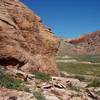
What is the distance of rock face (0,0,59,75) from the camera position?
20281 mm

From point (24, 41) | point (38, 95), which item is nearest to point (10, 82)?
point (38, 95)

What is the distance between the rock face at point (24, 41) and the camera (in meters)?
20.3

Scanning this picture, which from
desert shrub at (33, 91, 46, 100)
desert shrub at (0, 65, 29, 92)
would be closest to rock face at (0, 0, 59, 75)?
desert shrub at (0, 65, 29, 92)

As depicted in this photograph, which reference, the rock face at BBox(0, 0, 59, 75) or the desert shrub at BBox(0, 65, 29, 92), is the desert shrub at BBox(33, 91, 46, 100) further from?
the rock face at BBox(0, 0, 59, 75)

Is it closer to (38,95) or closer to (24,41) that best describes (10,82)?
(38,95)

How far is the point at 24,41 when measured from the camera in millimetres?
21969

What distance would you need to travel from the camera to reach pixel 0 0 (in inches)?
903

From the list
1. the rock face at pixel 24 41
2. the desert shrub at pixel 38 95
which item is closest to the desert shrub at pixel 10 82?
the desert shrub at pixel 38 95

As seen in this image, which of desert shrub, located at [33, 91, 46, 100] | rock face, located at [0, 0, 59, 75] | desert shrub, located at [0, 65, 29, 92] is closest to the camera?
desert shrub, located at [33, 91, 46, 100]

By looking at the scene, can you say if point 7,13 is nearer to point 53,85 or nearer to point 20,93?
point 53,85

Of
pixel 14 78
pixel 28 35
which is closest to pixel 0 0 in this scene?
pixel 28 35

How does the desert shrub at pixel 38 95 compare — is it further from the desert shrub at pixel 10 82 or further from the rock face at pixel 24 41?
the rock face at pixel 24 41

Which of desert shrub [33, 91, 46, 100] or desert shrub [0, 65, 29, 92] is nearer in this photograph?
desert shrub [33, 91, 46, 100]

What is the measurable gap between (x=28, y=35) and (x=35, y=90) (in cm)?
792
